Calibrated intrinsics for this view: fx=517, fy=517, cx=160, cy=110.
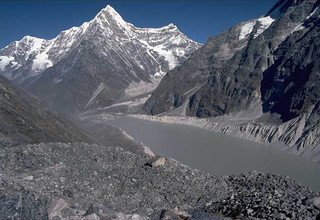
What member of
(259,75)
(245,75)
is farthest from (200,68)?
(259,75)

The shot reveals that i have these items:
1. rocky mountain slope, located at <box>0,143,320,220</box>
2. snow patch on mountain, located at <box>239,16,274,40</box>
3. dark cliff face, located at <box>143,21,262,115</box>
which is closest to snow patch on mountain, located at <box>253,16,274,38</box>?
snow patch on mountain, located at <box>239,16,274,40</box>

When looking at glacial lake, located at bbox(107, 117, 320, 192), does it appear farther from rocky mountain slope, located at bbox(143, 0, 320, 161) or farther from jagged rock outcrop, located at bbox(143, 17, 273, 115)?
jagged rock outcrop, located at bbox(143, 17, 273, 115)

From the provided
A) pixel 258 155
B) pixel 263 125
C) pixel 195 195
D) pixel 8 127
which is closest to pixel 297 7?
pixel 263 125

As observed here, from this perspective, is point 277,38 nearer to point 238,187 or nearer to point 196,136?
point 196,136

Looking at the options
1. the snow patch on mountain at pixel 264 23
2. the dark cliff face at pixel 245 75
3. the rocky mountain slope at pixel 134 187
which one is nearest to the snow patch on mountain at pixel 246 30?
the snow patch on mountain at pixel 264 23

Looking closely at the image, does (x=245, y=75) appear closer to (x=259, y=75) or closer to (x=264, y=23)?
(x=259, y=75)
